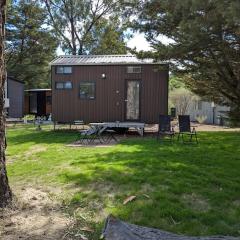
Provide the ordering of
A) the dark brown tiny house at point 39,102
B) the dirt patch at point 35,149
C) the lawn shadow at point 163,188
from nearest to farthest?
the lawn shadow at point 163,188 < the dirt patch at point 35,149 < the dark brown tiny house at point 39,102

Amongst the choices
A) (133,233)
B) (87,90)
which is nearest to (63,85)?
(87,90)

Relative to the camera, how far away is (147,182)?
648cm

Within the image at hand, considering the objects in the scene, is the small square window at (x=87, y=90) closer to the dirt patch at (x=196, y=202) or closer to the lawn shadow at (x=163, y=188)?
the lawn shadow at (x=163, y=188)

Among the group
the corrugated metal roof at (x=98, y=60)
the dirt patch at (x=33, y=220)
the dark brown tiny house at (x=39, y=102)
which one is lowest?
the dirt patch at (x=33, y=220)

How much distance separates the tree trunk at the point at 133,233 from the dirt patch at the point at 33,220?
0.45 metres

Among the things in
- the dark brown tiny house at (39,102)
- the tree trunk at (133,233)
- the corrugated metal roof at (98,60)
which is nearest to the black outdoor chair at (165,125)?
the corrugated metal roof at (98,60)

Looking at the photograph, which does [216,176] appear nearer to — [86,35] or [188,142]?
[188,142]

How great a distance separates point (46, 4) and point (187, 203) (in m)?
29.0

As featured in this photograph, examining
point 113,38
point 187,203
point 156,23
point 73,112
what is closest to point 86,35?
point 113,38

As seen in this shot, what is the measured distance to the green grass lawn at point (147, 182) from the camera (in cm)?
502

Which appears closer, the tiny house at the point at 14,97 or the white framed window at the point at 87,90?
the white framed window at the point at 87,90

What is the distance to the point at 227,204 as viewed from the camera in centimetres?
559

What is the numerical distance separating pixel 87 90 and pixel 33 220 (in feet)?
38.9

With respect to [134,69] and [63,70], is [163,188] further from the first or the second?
[63,70]
